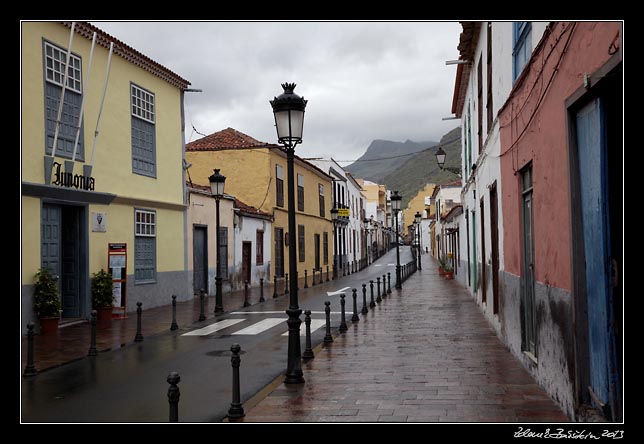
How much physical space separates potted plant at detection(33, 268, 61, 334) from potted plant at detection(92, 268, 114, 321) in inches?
74.4

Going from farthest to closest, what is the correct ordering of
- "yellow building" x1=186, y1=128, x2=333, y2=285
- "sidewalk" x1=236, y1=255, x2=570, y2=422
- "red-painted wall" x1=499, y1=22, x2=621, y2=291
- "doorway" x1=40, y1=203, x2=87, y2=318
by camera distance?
"yellow building" x1=186, y1=128, x2=333, y2=285, "doorway" x1=40, y1=203, x2=87, y2=318, "sidewalk" x1=236, y1=255, x2=570, y2=422, "red-painted wall" x1=499, y1=22, x2=621, y2=291

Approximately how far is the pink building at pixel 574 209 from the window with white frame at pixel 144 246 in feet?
39.2

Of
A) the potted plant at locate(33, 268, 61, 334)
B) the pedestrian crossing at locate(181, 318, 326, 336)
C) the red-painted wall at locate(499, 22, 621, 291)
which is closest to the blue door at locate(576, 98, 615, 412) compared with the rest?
the red-painted wall at locate(499, 22, 621, 291)

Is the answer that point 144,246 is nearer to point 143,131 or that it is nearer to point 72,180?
point 143,131

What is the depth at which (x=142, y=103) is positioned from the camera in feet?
57.1

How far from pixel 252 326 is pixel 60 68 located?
23.3 ft

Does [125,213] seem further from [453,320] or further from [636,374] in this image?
[636,374]

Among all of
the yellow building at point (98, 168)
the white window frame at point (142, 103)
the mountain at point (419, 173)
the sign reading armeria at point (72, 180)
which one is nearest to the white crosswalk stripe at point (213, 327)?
the yellow building at point (98, 168)

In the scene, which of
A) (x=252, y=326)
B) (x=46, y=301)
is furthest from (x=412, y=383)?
(x=46, y=301)

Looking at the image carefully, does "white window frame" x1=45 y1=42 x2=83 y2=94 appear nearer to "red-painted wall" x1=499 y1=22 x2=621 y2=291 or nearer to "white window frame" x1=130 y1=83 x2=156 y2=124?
"white window frame" x1=130 y1=83 x2=156 y2=124

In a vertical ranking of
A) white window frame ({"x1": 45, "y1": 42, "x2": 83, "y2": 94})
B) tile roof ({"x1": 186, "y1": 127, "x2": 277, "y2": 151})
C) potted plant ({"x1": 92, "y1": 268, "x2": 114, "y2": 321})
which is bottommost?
potted plant ({"x1": 92, "y1": 268, "x2": 114, "y2": 321})

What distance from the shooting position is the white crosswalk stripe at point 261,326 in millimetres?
12845

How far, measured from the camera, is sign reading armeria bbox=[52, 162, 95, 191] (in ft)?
43.3

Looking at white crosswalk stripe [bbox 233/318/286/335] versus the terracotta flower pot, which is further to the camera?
white crosswalk stripe [bbox 233/318/286/335]
